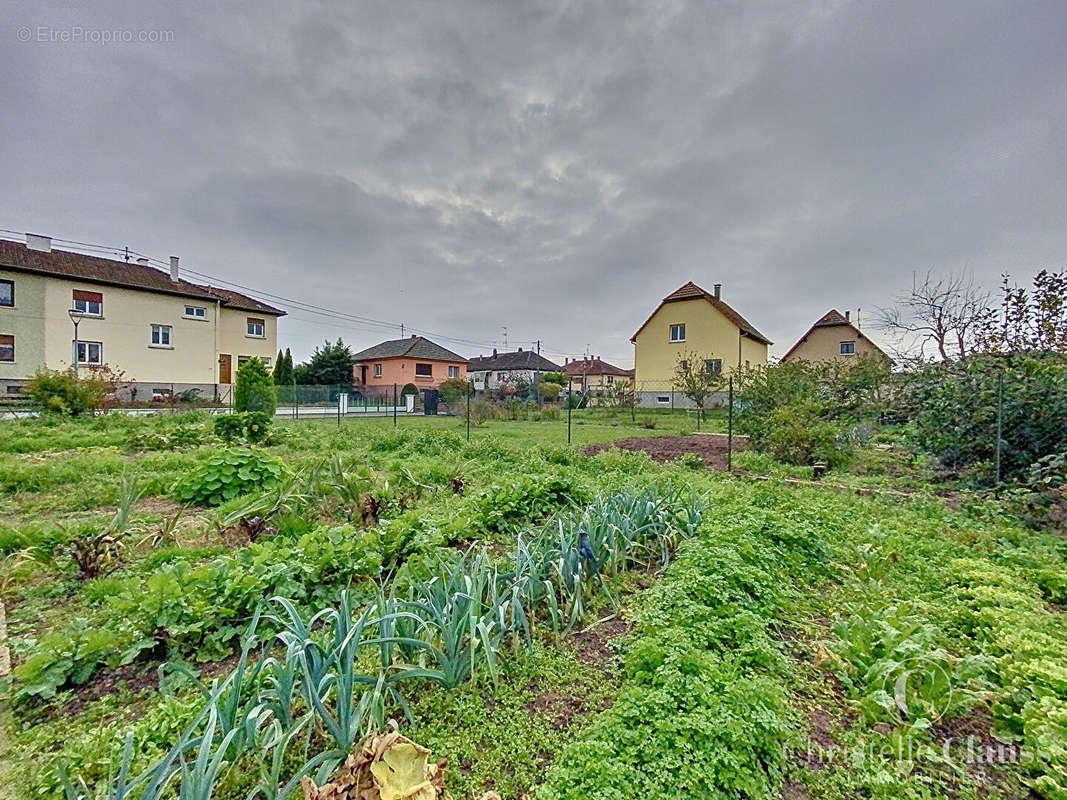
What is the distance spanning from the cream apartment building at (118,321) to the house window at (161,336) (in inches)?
1.7

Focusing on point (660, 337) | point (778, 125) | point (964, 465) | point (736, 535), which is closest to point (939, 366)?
point (964, 465)

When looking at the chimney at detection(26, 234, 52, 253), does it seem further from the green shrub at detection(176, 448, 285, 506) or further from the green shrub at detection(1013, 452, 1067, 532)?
the green shrub at detection(1013, 452, 1067, 532)

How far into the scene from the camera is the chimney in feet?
69.3

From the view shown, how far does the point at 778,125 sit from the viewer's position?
8.81 m

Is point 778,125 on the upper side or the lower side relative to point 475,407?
upper

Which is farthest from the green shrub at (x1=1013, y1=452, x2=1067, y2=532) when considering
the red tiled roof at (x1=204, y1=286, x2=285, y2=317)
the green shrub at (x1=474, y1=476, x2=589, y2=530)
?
the red tiled roof at (x1=204, y1=286, x2=285, y2=317)

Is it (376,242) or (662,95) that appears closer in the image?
(662,95)

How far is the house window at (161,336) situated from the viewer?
23.3 m

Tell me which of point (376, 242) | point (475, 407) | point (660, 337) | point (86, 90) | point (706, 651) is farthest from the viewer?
point (660, 337)

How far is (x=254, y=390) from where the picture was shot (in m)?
15.2

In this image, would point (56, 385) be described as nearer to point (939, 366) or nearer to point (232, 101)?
point (232, 101)

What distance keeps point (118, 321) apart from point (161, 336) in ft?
5.91

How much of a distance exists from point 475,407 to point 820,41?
14743mm

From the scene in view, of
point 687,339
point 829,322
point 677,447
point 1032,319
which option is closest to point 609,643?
point 677,447
